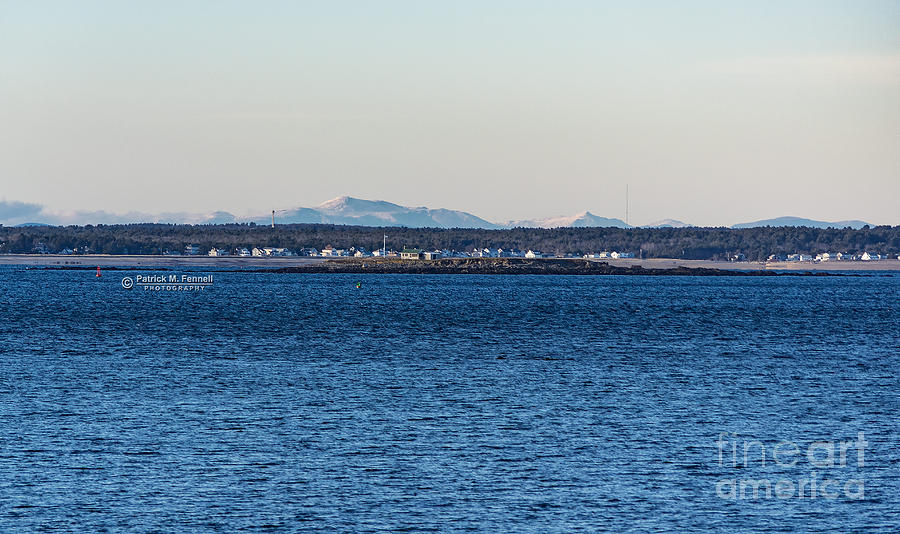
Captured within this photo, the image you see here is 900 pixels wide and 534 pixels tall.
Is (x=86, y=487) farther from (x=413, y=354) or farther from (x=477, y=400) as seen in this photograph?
(x=413, y=354)

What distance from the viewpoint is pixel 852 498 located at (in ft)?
86.9

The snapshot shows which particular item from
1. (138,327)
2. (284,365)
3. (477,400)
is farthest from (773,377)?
(138,327)

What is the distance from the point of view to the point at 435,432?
34.6 m

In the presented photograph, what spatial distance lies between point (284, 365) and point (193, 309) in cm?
6297

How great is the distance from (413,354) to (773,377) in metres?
20.5

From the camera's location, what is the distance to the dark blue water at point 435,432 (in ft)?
82.2

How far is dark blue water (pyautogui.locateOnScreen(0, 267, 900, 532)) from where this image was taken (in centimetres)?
2505

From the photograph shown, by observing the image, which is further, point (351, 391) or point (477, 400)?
point (351, 391)

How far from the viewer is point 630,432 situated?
34.8 m

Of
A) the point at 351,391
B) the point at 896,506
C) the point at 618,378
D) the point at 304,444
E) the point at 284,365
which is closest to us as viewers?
the point at 896,506

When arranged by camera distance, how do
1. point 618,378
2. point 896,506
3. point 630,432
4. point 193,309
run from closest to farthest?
point 896,506 < point 630,432 < point 618,378 < point 193,309

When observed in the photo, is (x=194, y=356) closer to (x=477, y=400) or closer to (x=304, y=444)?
(x=477, y=400)

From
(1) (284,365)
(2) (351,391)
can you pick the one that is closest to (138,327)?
(1) (284,365)

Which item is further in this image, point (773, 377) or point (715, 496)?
point (773, 377)
